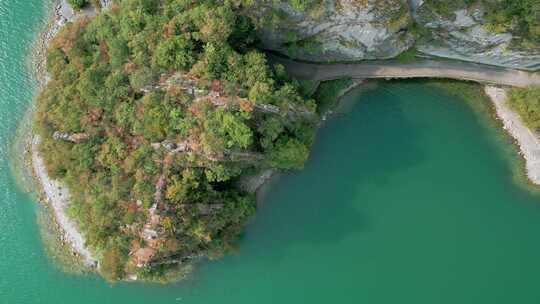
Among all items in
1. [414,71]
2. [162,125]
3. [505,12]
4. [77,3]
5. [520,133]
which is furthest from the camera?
[77,3]

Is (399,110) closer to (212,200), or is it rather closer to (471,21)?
(471,21)

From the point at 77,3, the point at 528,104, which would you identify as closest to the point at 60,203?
the point at 77,3

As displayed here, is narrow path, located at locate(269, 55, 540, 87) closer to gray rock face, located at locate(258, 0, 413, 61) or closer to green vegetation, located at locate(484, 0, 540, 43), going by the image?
gray rock face, located at locate(258, 0, 413, 61)

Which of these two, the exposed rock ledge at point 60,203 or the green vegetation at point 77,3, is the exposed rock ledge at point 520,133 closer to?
the green vegetation at point 77,3

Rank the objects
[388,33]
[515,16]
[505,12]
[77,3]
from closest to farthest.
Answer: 1. [505,12]
2. [515,16]
3. [388,33]
4. [77,3]

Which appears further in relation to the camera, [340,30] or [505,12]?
[340,30]

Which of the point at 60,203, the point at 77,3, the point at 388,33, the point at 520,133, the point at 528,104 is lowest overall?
the point at 520,133

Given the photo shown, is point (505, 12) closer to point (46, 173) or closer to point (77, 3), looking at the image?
point (77, 3)

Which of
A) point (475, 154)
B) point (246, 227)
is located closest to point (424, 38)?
point (475, 154)
